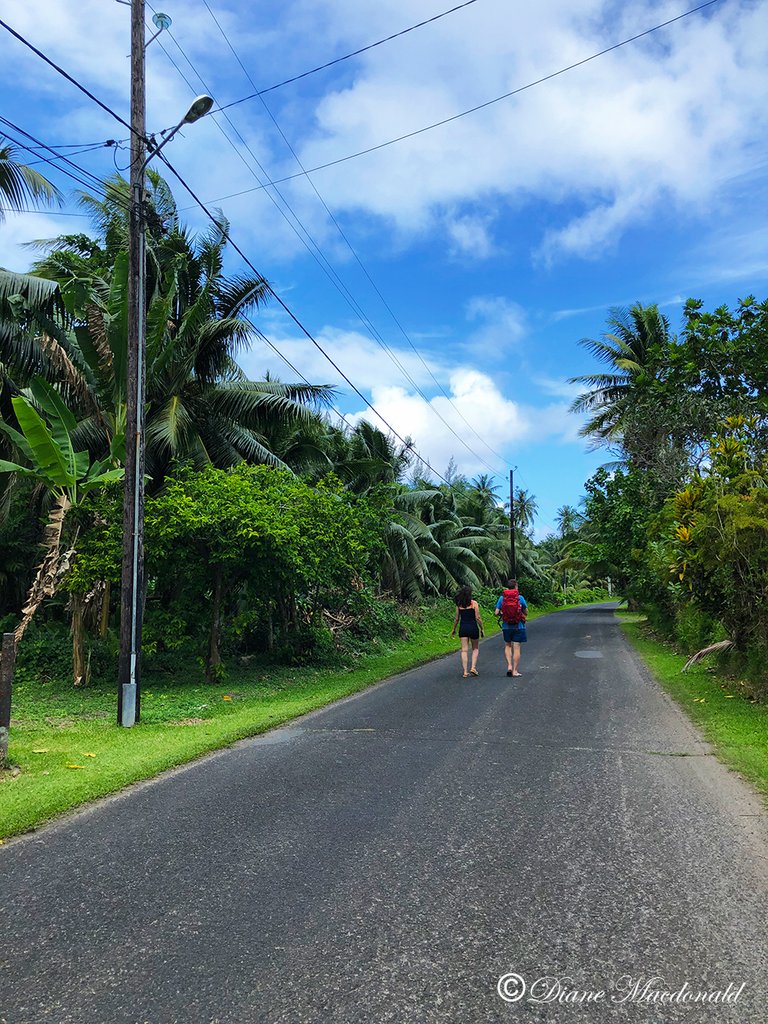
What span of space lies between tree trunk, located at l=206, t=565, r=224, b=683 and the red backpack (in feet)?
17.0

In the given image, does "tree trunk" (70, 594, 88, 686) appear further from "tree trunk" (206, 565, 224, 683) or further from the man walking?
the man walking

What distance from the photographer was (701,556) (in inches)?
423

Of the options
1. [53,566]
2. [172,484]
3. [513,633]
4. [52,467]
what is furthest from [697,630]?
[52,467]

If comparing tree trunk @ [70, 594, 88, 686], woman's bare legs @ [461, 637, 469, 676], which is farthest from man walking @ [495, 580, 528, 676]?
tree trunk @ [70, 594, 88, 686]

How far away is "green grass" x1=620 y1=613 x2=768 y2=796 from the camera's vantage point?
6.79 meters

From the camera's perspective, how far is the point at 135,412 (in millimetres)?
9438

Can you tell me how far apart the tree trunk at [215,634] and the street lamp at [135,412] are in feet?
10.1

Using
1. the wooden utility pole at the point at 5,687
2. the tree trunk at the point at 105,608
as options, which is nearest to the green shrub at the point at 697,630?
the tree trunk at the point at 105,608

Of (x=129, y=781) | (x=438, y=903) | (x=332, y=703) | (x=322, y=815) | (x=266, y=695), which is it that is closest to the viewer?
(x=438, y=903)

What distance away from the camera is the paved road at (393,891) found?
2.91 m

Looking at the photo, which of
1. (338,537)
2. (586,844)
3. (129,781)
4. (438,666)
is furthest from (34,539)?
(586,844)

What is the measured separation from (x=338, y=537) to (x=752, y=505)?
7202mm

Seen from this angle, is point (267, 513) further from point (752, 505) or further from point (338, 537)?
point (752, 505)

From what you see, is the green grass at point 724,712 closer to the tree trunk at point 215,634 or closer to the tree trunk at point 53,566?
the tree trunk at point 215,634
